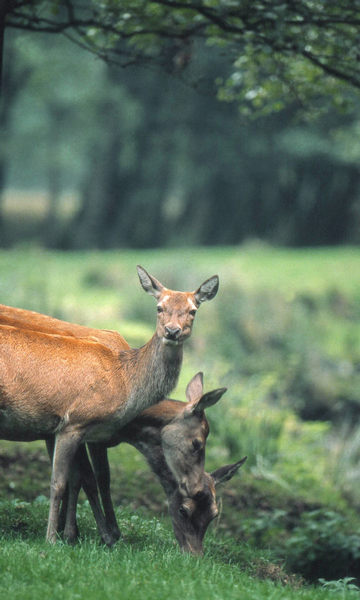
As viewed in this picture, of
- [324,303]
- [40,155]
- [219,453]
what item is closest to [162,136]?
[40,155]

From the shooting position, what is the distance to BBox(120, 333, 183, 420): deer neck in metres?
7.05

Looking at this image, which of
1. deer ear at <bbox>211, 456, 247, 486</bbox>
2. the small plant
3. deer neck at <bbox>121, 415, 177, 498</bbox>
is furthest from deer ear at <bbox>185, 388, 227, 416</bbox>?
the small plant

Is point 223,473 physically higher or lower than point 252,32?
lower

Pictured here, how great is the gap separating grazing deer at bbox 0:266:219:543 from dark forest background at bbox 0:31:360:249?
30991mm

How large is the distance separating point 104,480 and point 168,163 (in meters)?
37.6

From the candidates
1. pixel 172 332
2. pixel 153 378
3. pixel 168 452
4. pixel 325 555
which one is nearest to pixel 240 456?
pixel 325 555

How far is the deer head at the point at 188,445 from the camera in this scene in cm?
709

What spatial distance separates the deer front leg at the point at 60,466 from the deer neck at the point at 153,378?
0.59m

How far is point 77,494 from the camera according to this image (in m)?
7.32

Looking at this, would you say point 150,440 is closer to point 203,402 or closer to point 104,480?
point 104,480

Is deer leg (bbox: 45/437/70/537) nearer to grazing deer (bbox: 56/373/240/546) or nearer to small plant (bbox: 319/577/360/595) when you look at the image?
grazing deer (bbox: 56/373/240/546)

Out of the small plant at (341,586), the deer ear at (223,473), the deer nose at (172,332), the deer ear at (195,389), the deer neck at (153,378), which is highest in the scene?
the deer nose at (172,332)

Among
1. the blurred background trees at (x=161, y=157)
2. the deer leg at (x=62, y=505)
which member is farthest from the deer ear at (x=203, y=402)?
the blurred background trees at (x=161, y=157)

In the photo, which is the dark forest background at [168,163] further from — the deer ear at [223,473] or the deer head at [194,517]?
the deer head at [194,517]
